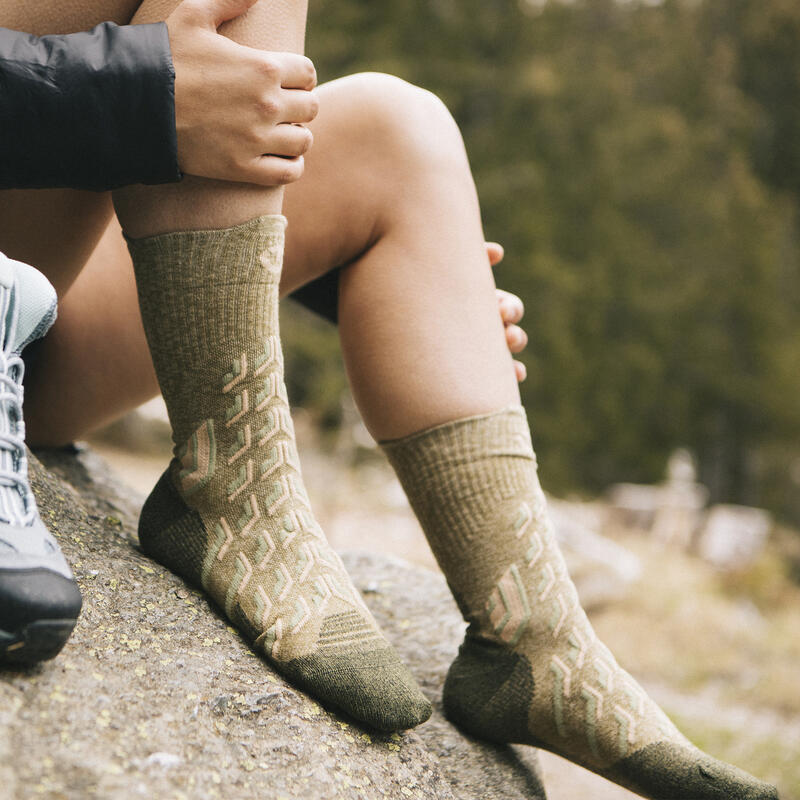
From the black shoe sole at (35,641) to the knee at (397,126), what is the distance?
2.39 feet

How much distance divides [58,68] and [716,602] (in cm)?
707

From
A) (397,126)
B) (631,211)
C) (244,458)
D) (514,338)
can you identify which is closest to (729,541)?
(631,211)

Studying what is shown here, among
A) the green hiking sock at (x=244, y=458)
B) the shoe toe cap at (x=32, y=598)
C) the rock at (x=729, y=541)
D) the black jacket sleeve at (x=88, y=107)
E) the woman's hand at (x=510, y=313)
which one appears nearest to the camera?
the shoe toe cap at (x=32, y=598)

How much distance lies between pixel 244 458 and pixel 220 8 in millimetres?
478

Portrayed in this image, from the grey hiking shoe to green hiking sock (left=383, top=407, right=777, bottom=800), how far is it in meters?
0.49

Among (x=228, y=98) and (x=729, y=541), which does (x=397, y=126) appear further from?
(x=729, y=541)

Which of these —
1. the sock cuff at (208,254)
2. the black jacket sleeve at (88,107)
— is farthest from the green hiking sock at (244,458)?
the black jacket sleeve at (88,107)

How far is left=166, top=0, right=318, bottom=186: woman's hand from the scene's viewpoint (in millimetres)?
883

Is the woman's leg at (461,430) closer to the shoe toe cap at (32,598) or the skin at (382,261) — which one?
the skin at (382,261)

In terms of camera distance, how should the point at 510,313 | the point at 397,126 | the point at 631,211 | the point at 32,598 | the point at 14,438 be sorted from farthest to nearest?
the point at 631,211 < the point at 510,313 < the point at 397,126 < the point at 14,438 < the point at 32,598

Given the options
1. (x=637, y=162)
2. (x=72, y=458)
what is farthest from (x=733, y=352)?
(x=72, y=458)

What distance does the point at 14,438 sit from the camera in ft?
2.45

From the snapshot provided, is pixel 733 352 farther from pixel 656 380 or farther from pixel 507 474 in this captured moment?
pixel 507 474

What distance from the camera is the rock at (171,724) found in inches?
26.3
